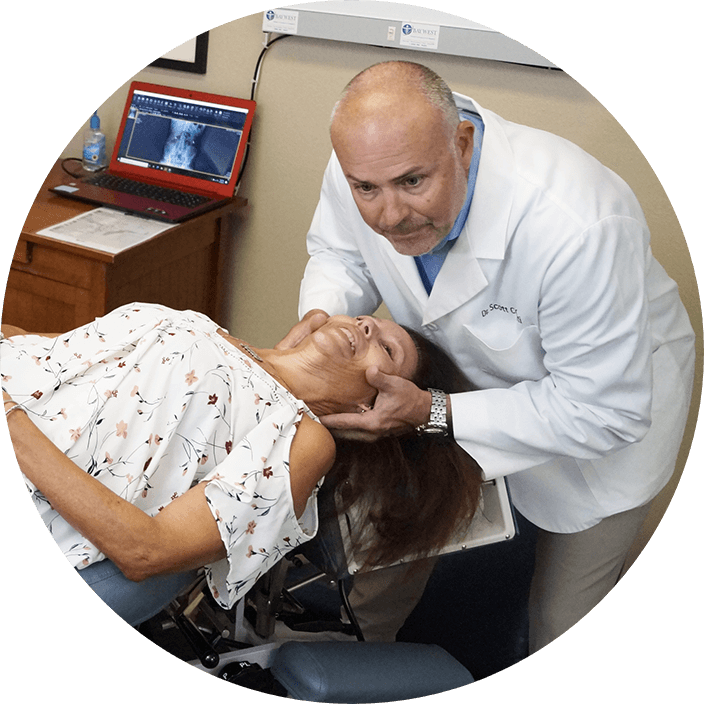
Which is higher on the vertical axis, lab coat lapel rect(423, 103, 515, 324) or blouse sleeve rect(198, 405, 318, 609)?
lab coat lapel rect(423, 103, 515, 324)

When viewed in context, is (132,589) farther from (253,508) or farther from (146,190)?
(146,190)

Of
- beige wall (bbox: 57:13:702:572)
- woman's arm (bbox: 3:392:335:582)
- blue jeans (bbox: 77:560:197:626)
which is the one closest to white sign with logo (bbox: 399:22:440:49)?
beige wall (bbox: 57:13:702:572)

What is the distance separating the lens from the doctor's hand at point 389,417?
4.06 feet

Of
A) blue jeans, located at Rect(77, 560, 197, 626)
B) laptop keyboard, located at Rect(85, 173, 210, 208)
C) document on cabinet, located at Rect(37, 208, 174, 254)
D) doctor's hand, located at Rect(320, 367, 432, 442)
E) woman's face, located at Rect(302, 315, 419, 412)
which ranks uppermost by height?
laptop keyboard, located at Rect(85, 173, 210, 208)

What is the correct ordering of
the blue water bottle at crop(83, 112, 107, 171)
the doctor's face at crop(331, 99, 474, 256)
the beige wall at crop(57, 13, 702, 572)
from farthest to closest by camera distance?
the blue water bottle at crop(83, 112, 107, 171) → the beige wall at crop(57, 13, 702, 572) → the doctor's face at crop(331, 99, 474, 256)

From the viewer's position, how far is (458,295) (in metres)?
1.19

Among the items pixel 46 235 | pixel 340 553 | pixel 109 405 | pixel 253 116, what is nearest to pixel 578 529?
pixel 340 553

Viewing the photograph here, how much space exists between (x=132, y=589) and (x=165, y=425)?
0.84 ft

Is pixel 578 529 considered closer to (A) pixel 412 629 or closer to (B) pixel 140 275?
(A) pixel 412 629

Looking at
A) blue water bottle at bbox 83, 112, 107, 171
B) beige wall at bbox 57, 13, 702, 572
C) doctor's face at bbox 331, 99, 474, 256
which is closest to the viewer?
doctor's face at bbox 331, 99, 474, 256

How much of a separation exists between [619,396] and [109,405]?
794 millimetres

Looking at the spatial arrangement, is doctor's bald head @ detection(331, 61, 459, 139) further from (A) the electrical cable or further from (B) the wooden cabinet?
(B) the wooden cabinet

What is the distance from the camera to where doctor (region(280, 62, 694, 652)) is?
3.46ft

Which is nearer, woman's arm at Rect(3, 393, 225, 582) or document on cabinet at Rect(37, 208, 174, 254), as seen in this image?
woman's arm at Rect(3, 393, 225, 582)
